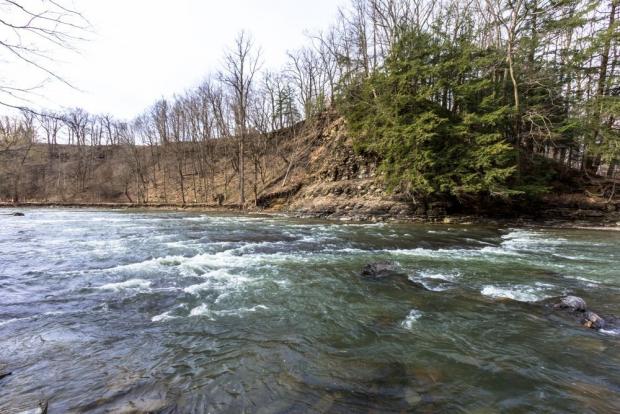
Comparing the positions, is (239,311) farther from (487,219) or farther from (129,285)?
(487,219)

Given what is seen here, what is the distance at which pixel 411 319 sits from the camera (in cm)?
562

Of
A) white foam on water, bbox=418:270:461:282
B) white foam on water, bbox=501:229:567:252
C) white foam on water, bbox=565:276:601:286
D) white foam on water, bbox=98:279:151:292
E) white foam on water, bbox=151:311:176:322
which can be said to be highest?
white foam on water, bbox=501:229:567:252

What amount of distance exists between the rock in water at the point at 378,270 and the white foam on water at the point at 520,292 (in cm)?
223

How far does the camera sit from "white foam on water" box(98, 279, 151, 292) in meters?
7.25

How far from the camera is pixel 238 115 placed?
130ft

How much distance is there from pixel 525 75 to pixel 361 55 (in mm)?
15983

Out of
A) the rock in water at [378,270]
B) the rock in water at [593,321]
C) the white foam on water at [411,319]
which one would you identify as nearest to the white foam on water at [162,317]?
the white foam on water at [411,319]

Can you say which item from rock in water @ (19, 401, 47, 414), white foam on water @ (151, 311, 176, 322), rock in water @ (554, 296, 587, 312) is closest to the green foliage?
rock in water @ (554, 296, 587, 312)

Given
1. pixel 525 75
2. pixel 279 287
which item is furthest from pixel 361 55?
pixel 279 287

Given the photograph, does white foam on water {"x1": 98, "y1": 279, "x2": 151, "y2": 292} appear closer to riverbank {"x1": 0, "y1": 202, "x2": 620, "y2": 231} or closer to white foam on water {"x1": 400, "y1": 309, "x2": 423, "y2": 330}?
white foam on water {"x1": 400, "y1": 309, "x2": 423, "y2": 330}

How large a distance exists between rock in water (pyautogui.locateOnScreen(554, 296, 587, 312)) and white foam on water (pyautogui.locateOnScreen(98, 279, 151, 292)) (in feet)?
28.9

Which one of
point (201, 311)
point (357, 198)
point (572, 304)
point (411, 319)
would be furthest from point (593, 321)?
point (357, 198)

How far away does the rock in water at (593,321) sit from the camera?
5227mm

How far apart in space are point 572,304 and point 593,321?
0.60 metres
